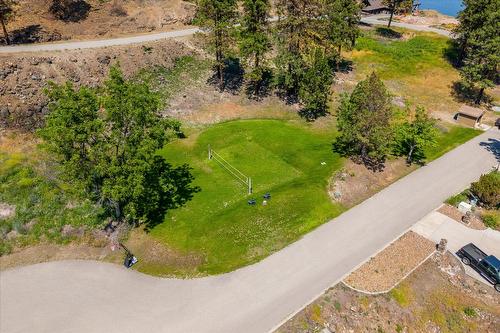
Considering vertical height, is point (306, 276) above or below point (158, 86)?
below

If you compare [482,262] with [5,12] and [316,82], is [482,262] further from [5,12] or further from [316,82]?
[5,12]

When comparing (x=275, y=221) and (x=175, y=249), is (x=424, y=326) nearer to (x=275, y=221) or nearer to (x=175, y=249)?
(x=275, y=221)

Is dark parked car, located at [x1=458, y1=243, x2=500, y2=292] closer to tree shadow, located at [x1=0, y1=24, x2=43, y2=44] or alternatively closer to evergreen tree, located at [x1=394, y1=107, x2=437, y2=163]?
evergreen tree, located at [x1=394, y1=107, x2=437, y2=163]

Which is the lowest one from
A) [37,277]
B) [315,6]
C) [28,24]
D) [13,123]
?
[37,277]

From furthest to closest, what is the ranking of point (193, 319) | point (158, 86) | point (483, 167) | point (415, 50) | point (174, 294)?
point (415, 50) → point (158, 86) → point (483, 167) → point (174, 294) → point (193, 319)

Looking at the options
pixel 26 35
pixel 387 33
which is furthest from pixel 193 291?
pixel 387 33

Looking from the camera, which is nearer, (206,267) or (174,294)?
(174,294)

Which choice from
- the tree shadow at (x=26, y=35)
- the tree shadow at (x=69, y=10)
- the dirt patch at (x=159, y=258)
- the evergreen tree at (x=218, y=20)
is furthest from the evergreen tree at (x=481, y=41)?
the tree shadow at (x=26, y=35)

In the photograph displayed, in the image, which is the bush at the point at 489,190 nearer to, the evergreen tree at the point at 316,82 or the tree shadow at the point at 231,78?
the evergreen tree at the point at 316,82

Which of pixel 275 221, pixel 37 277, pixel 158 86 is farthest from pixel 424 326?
pixel 158 86
